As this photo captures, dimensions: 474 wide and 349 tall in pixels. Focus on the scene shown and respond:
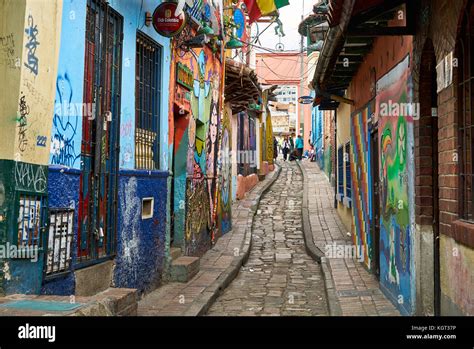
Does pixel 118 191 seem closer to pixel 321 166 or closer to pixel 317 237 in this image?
pixel 317 237

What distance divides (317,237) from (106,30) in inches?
318

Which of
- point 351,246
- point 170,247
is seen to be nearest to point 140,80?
point 170,247

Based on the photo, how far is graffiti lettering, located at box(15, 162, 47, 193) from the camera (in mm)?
4523

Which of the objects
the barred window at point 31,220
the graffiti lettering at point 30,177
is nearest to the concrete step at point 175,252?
the barred window at point 31,220

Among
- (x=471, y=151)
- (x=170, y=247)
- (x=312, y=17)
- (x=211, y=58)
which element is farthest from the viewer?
(x=312, y=17)

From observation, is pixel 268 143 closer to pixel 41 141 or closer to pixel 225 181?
pixel 225 181

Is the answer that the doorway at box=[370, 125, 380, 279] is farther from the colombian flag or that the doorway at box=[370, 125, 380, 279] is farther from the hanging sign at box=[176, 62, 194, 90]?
the colombian flag

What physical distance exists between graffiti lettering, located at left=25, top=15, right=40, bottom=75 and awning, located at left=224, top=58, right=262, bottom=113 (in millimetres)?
8462

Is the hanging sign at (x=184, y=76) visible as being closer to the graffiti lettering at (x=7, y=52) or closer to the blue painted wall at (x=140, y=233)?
the blue painted wall at (x=140, y=233)

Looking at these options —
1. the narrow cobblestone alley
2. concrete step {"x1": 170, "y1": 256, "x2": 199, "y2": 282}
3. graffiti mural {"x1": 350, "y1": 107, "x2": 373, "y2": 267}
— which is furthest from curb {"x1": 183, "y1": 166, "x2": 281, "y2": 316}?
graffiti mural {"x1": 350, "y1": 107, "x2": 373, "y2": 267}

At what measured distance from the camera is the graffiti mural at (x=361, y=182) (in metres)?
9.26

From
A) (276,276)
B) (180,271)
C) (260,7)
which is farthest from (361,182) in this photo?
(260,7)
